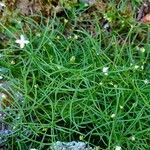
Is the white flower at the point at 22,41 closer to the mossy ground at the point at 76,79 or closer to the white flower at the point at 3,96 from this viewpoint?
the mossy ground at the point at 76,79

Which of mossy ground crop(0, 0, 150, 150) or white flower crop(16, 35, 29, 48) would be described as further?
white flower crop(16, 35, 29, 48)

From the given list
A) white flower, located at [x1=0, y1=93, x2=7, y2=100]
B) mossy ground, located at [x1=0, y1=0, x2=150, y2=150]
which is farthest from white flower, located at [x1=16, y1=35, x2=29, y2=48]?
white flower, located at [x1=0, y1=93, x2=7, y2=100]

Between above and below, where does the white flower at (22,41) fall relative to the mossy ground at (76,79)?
above

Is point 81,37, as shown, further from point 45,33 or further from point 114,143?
point 114,143

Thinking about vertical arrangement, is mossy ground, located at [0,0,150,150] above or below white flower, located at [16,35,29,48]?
below

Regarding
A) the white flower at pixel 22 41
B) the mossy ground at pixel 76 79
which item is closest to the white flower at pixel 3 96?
the mossy ground at pixel 76 79

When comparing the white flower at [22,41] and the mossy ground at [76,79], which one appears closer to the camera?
the mossy ground at [76,79]

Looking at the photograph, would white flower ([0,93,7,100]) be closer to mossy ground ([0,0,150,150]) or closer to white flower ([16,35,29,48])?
mossy ground ([0,0,150,150])

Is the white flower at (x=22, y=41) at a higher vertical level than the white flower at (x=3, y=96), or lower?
higher

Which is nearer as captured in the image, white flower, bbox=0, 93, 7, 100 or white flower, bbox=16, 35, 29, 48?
white flower, bbox=0, 93, 7, 100

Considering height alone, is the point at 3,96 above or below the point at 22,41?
below

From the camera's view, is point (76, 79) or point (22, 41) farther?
point (22, 41)
